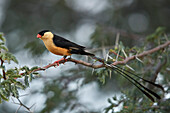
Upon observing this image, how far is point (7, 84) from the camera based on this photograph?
1985 millimetres

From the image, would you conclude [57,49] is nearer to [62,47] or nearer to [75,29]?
[62,47]

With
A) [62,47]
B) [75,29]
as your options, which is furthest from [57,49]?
[75,29]

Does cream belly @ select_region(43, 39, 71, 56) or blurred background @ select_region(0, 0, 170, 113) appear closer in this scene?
cream belly @ select_region(43, 39, 71, 56)

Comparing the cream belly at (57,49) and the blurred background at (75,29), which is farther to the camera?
the blurred background at (75,29)

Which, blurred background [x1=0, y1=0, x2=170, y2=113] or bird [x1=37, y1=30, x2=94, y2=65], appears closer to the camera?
bird [x1=37, y1=30, x2=94, y2=65]

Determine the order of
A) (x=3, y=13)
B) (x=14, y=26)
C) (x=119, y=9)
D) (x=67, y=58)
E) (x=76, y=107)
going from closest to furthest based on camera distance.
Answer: (x=67, y=58) < (x=76, y=107) < (x=119, y=9) < (x=14, y=26) < (x=3, y=13)

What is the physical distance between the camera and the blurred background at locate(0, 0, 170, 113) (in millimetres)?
4934

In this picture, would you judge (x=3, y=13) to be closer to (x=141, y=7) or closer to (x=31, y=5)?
(x=31, y=5)

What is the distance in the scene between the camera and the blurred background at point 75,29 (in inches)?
194

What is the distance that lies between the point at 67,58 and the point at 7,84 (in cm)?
75

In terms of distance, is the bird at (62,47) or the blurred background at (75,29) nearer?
the bird at (62,47)

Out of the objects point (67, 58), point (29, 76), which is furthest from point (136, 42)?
point (29, 76)

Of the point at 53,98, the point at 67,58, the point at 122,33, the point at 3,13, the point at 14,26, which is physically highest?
the point at 3,13

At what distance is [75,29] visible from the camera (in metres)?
7.87
